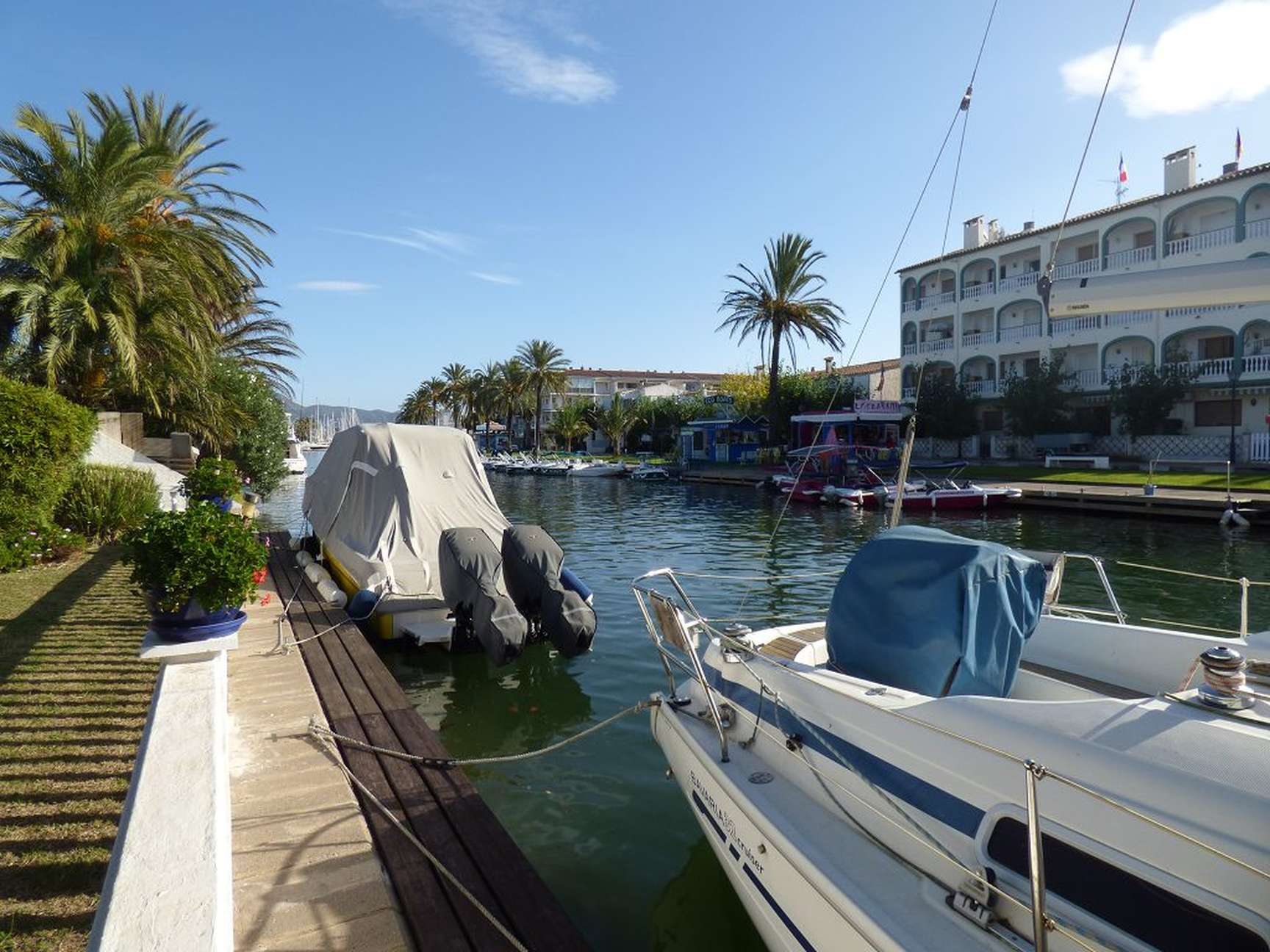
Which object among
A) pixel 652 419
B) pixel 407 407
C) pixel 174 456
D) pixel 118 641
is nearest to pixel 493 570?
pixel 118 641

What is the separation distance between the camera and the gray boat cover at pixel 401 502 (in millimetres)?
10656

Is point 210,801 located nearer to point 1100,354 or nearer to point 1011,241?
point 1100,354

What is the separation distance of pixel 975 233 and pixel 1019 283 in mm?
8688

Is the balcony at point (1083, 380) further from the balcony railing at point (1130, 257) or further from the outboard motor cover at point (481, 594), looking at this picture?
the outboard motor cover at point (481, 594)

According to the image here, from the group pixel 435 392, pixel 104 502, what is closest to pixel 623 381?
pixel 435 392

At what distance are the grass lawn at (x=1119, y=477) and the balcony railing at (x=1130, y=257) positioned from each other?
480 inches

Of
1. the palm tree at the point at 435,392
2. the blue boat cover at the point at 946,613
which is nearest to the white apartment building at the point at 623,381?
the palm tree at the point at 435,392

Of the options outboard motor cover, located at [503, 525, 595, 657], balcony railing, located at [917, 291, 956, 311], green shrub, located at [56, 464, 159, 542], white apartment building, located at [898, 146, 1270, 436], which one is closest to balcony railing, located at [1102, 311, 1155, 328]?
white apartment building, located at [898, 146, 1270, 436]

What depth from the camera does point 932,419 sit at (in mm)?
44625

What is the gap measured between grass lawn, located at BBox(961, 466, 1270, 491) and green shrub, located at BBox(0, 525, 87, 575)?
112 ft

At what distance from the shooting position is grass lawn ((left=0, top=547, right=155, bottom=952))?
3680 mm

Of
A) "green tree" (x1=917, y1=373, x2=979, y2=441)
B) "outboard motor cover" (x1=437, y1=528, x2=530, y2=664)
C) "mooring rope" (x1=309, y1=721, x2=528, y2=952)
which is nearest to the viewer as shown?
"mooring rope" (x1=309, y1=721, x2=528, y2=952)

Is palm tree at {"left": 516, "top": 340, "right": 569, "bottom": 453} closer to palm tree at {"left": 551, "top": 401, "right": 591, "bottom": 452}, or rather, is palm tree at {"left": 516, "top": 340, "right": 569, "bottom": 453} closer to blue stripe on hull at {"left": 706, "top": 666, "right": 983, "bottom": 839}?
palm tree at {"left": 551, "top": 401, "right": 591, "bottom": 452}

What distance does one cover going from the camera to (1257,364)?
36.1 meters
